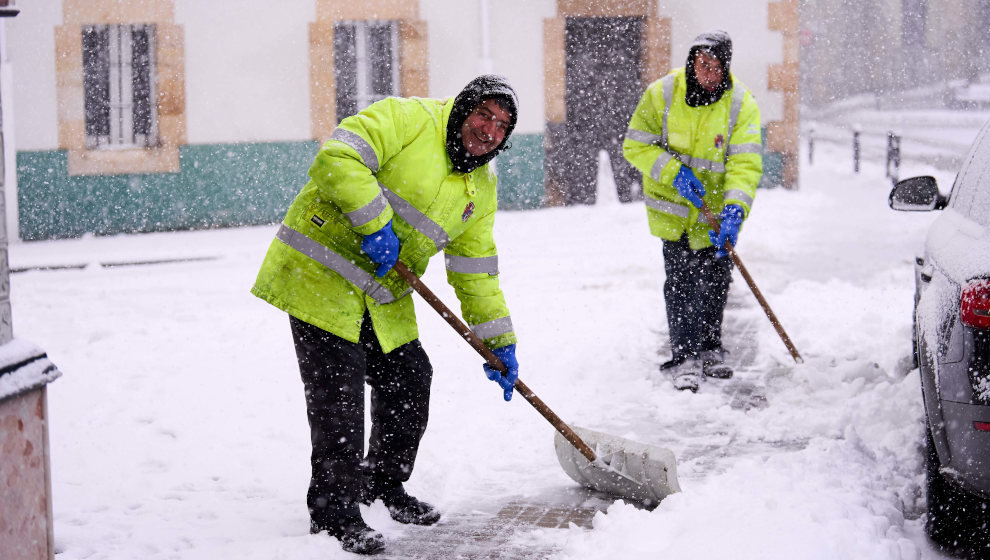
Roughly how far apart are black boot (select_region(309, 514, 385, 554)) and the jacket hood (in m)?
3.17

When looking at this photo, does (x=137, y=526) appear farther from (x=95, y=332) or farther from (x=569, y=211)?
(x=569, y=211)

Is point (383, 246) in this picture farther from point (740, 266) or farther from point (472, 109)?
point (740, 266)

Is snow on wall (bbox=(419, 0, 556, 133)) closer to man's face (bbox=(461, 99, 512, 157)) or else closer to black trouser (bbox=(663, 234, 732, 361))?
black trouser (bbox=(663, 234, 732, 361))

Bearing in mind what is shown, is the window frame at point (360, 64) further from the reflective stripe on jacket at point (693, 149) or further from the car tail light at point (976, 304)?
the car tail light at point (976, 304)

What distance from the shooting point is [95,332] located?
7062 mm

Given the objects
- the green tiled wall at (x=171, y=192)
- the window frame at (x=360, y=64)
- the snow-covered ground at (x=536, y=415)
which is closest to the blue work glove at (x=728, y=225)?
the snow-covered ground at (x=536, y=415)

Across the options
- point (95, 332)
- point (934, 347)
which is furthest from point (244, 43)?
point (934, 347)

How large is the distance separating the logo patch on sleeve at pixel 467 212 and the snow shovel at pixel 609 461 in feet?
1.05

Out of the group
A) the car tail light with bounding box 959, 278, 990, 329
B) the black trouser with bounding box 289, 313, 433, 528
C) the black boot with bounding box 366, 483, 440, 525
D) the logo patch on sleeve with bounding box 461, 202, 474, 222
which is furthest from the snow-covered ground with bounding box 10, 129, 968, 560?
the logo patch on sleeve with bounding box 461, 202, 474, 222

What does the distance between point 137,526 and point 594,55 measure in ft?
38.5

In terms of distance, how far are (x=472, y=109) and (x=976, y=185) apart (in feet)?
6.19

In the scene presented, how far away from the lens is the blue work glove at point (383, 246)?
3.44 m

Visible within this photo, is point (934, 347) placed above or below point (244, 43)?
below

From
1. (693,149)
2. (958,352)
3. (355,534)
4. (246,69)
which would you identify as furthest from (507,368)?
(246,69)
